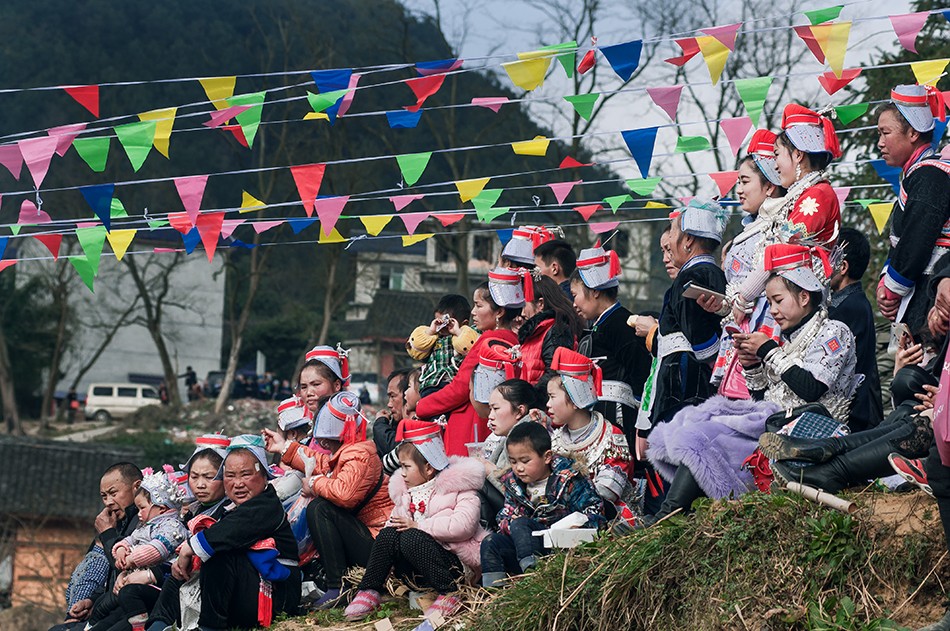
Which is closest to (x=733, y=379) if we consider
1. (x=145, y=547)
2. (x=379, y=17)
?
(x=145, y=547)

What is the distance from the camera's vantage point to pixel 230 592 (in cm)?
732

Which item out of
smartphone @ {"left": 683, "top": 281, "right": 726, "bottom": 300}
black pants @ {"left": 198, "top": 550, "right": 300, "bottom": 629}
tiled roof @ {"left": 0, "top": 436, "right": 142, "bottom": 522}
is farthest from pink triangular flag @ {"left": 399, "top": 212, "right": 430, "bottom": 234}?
tiled roof @ {"left": 0, "top": 436, "right": 142, "bottom": 522}

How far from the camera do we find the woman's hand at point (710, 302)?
625 centimetres

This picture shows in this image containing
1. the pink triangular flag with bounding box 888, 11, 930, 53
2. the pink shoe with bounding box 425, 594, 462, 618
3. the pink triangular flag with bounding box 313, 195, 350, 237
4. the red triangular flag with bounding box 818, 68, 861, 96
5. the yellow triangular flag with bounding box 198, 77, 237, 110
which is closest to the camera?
the pink shoe with bounding box 425, 594, 462, 618

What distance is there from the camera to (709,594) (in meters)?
5.31

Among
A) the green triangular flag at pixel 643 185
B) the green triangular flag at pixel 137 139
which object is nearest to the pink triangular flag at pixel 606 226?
the green triangular flag at pixel 643 185

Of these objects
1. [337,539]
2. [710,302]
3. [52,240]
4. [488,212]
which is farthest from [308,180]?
[710,302]

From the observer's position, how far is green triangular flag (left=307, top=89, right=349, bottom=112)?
8656 millimetres

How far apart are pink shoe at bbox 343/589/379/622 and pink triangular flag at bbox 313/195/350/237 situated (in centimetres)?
301

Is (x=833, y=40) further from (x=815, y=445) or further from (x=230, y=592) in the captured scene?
(x=230, y=592)

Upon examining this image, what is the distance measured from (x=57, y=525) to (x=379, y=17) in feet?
52.2


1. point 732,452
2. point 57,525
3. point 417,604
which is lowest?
point 57,525

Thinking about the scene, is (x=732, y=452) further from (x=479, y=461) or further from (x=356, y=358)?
(x=356, y=358)

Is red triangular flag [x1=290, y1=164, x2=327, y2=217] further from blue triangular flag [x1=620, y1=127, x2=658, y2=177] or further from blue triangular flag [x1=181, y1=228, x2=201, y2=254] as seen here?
blue triangular flag [x1=620, y1=127, x2=658, y2=177]
